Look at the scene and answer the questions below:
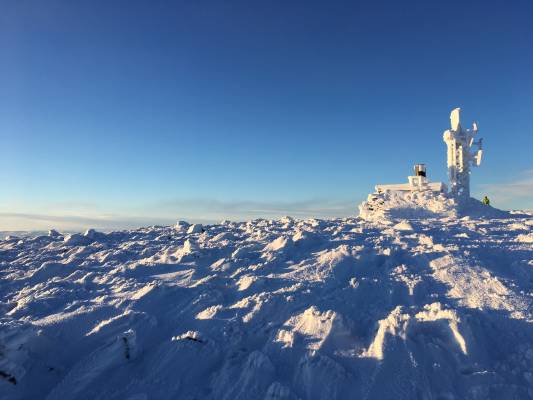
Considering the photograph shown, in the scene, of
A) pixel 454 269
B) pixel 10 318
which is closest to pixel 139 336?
pixel 10 318

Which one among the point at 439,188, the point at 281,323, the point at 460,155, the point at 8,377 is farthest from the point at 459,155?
the point at 8,377

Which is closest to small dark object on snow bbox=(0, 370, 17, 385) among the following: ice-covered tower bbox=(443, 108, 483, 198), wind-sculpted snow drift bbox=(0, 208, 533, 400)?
wind-sculpted snow drift bbox=(0, 208, 533, 400)

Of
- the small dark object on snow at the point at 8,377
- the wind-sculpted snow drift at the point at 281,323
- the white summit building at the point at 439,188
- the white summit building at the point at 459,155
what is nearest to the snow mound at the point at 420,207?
the white summit building at the point at 439,188

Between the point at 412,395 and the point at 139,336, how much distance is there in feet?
18.8

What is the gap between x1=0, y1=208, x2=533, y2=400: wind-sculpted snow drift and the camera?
675cm

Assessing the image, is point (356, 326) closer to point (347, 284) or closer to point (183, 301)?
point (347, 284)

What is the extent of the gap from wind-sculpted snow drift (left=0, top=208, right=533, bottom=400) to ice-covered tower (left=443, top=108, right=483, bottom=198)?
1451 centimetres

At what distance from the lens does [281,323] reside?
8.59 meters

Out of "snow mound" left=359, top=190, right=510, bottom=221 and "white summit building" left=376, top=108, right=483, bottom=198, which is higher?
"white summit building" left=376, top=108, right=483, bottom=198

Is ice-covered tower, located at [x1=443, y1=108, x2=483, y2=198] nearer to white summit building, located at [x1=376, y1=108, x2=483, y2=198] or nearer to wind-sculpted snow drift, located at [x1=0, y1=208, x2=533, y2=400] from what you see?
white summit building, located at [x1=376, y1=108, x2=483, y2=198]

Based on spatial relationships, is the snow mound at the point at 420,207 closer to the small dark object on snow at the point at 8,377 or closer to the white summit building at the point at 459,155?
the white summit building at the point at 459,155

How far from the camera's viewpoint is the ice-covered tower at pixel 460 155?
90.4 ft

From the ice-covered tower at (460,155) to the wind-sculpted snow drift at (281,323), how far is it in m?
14.5

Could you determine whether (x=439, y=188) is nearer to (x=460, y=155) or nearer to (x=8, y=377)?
(x=460, y=155)
